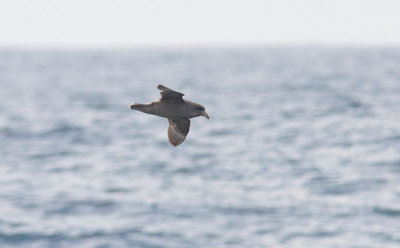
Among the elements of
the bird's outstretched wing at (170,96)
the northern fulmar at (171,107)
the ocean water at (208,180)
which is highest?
the ocean water at (208,180)

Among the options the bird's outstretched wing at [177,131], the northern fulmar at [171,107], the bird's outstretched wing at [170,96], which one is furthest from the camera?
the bird's outstretched wing at [177,131]

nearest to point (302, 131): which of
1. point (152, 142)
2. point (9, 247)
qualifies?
point (152, 142)

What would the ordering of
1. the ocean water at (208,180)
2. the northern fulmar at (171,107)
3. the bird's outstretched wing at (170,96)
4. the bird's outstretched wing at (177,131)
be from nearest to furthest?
the bird's outstretched wing at (170,96)
the northern fulmar at (171,107)
the bird's outstretched wing at (177,131)
the ocean water at (208,180)

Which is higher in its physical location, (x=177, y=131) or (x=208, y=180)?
(x=208, y=180)

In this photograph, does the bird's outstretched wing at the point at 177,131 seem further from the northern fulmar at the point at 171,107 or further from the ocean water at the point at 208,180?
the ocean water at the point at 208,180

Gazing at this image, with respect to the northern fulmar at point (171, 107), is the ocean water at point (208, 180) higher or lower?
higher

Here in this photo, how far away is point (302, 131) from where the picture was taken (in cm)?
4575

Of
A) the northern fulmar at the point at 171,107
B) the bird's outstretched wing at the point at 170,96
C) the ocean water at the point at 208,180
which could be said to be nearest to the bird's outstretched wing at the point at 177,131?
the northern fulmar at the point at 171,107

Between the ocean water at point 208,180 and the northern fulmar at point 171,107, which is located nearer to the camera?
the northern fulmar at point 171,107

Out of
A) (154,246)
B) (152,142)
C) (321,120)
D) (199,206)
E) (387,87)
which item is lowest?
(154,246)

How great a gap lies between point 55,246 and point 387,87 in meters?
64.6

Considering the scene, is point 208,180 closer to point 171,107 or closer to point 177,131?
point 177,131

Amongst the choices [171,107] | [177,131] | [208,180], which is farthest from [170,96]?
[208,180]

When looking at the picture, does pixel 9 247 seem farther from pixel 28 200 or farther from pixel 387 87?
pixel 387 87
